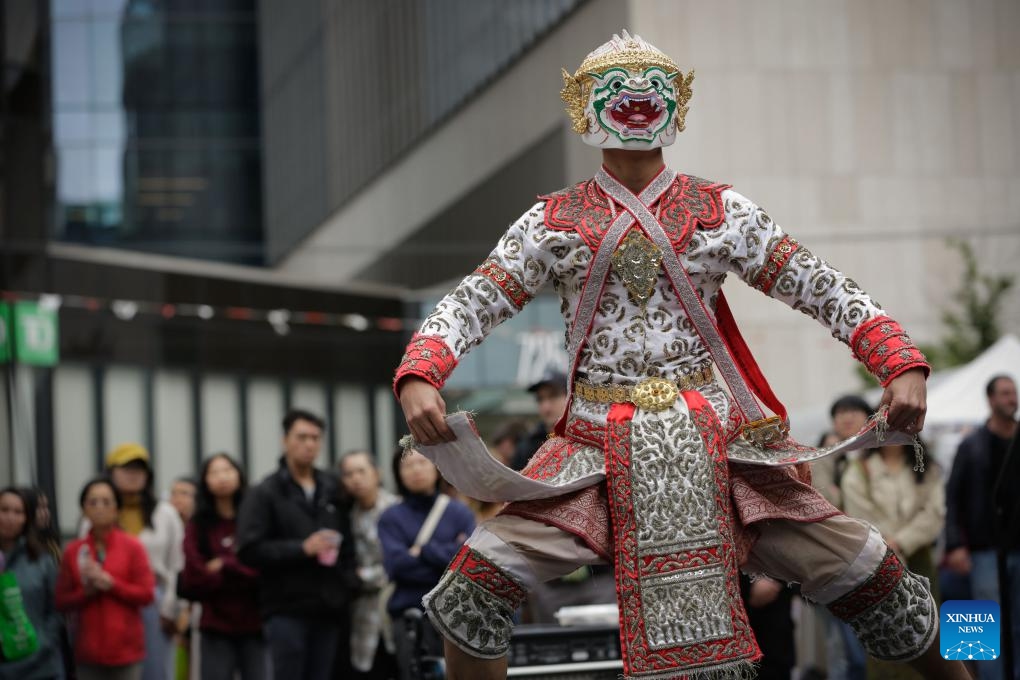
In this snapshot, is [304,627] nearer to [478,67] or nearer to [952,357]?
[952,357]

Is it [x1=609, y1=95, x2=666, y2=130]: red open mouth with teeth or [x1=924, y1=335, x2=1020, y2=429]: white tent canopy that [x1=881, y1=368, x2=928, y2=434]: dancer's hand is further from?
[x1=924, y1=335, x2=1020, y2=429]: white tent canopy

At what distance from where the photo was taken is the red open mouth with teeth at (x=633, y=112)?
16.4 feet

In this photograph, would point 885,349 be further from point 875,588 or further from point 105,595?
point 105,595

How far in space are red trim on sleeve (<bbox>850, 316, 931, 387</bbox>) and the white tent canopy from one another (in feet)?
22.6

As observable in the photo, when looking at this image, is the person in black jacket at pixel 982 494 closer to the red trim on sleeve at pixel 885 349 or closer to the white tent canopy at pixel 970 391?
the white tent canopy at pixel 970 391

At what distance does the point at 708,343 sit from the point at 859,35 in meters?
16.9

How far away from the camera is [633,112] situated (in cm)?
500

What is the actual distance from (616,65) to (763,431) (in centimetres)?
115

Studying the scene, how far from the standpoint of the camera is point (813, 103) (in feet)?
68.5

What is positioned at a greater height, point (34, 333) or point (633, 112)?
point (34, 333)

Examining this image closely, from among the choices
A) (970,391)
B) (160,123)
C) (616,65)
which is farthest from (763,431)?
(160,123)

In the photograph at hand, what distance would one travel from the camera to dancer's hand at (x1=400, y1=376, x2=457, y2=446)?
4.50 meters

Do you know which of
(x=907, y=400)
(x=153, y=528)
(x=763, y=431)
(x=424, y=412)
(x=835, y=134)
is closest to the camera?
(x=424, y=412)

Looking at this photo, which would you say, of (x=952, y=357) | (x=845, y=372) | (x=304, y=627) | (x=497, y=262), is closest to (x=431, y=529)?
(x=304, y=627)
